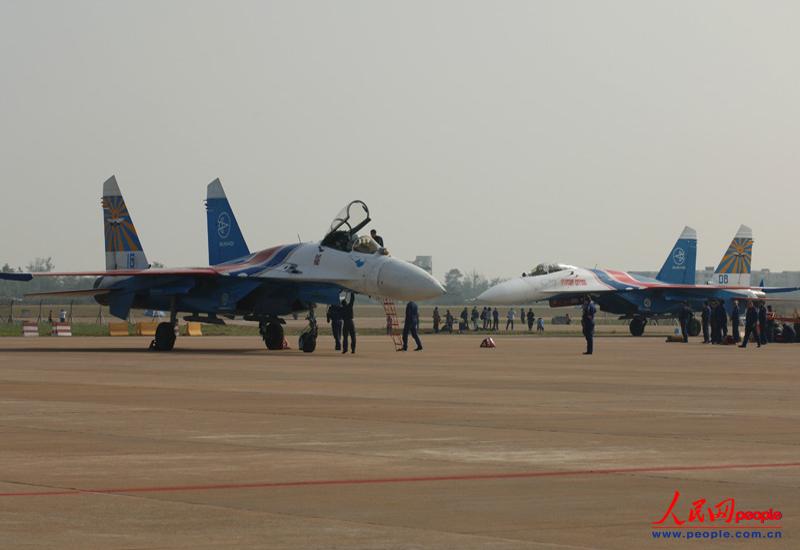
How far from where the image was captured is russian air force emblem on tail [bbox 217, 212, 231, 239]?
39.7 m

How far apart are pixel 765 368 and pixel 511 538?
21192mm

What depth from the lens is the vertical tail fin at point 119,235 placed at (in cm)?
3884

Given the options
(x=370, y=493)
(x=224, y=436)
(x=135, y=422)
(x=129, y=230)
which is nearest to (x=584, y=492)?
(x=370, y=493)

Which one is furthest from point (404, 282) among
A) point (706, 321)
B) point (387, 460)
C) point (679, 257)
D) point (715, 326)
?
point (679, 257)

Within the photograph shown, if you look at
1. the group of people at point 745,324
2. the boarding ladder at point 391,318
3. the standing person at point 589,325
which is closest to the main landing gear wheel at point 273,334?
the boarding ladder at point 391,318

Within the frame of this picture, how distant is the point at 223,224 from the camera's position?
39.8m

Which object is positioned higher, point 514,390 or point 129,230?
point 129,230

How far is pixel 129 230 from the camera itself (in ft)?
128

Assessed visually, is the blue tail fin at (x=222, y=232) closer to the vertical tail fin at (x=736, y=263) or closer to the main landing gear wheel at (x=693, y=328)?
the main landing gear wheel at (x=693, y=328)

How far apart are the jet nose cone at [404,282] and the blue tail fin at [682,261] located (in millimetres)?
36532

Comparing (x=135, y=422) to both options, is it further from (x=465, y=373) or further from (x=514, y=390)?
(x=465, y=373)

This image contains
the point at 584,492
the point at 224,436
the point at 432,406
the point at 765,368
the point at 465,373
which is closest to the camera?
the point at 584,492

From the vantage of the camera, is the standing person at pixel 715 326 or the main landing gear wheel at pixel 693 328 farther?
the main landing gear wheel at pixel 693 328

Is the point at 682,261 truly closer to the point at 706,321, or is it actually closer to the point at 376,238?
the point at 706,321
